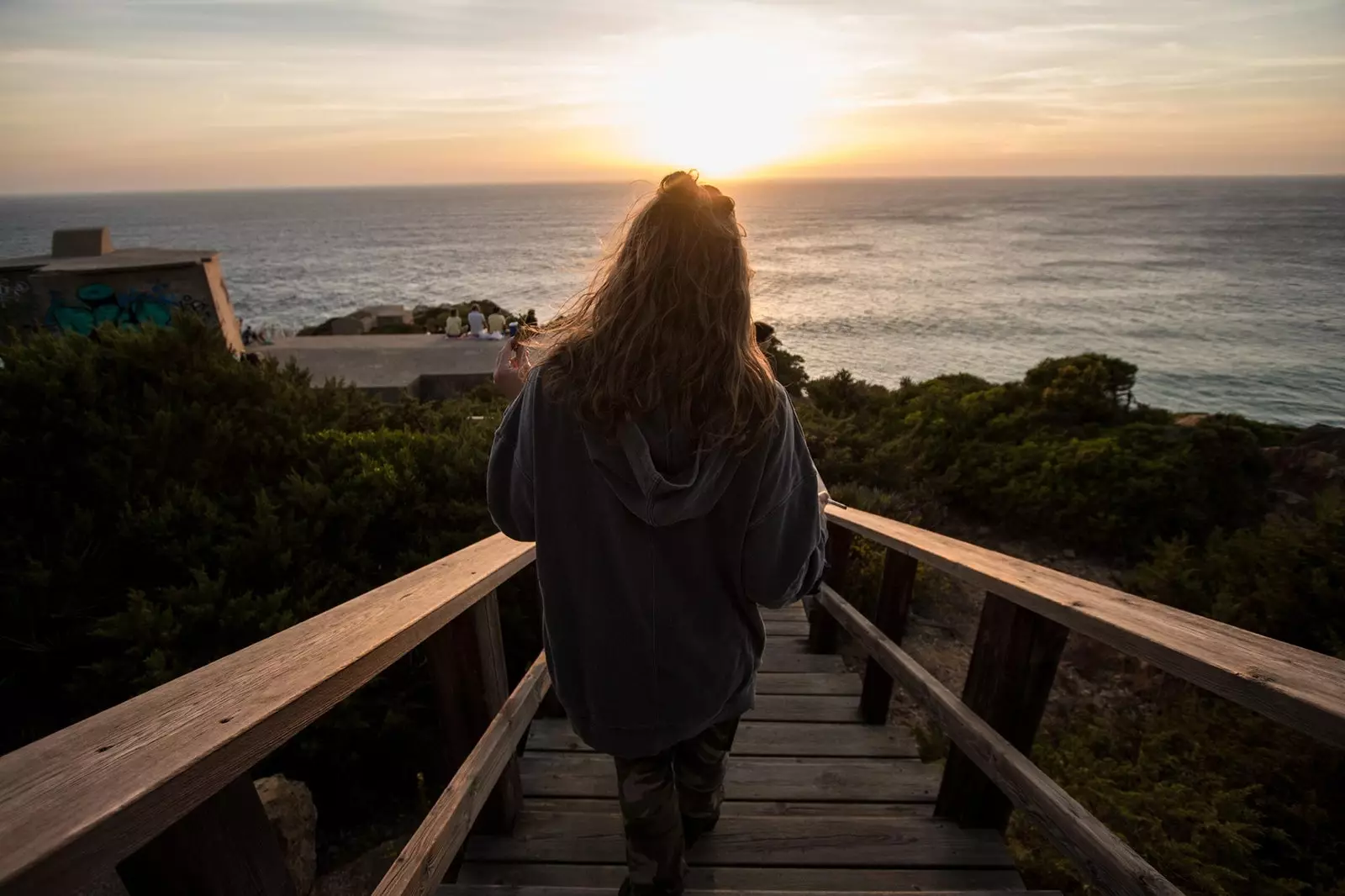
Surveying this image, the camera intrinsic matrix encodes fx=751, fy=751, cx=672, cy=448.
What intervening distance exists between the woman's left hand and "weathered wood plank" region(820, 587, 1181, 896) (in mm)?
1632

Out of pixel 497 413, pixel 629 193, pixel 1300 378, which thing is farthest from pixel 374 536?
pixel 1300 378

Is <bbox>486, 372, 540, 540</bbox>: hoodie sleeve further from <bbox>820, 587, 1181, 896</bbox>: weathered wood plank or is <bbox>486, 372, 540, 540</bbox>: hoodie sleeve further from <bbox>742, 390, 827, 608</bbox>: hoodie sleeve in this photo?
<bbox>820, 587, 1181, 896</bbox>: weathered wood plank

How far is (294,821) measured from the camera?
305 centimetres

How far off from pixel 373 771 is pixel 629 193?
3.24m

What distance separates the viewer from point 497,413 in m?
6.98

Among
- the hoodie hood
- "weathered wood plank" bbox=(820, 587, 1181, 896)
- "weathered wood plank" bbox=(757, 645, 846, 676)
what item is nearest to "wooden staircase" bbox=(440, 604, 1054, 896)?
"weathered wood plank" bbox=(820, 587, 1181, 896)

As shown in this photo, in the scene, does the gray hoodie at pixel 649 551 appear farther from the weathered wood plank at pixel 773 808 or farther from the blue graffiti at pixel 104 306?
the blue graffiti at pixel 104 306

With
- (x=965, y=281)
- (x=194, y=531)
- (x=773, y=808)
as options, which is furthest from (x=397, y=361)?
(x=965, y=281)

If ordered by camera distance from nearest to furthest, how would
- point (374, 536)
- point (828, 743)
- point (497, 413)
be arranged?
1. point (828, 743)
2. point (374, 536)
3. point (497, 413)

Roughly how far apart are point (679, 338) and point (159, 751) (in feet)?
3.51

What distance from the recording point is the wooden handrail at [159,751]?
77 cm

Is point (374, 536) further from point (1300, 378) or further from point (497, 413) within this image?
point (1300, 378)

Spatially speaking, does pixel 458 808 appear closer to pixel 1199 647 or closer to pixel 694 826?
pixel 694 826

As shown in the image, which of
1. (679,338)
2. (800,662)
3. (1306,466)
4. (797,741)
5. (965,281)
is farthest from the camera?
(965,281)
